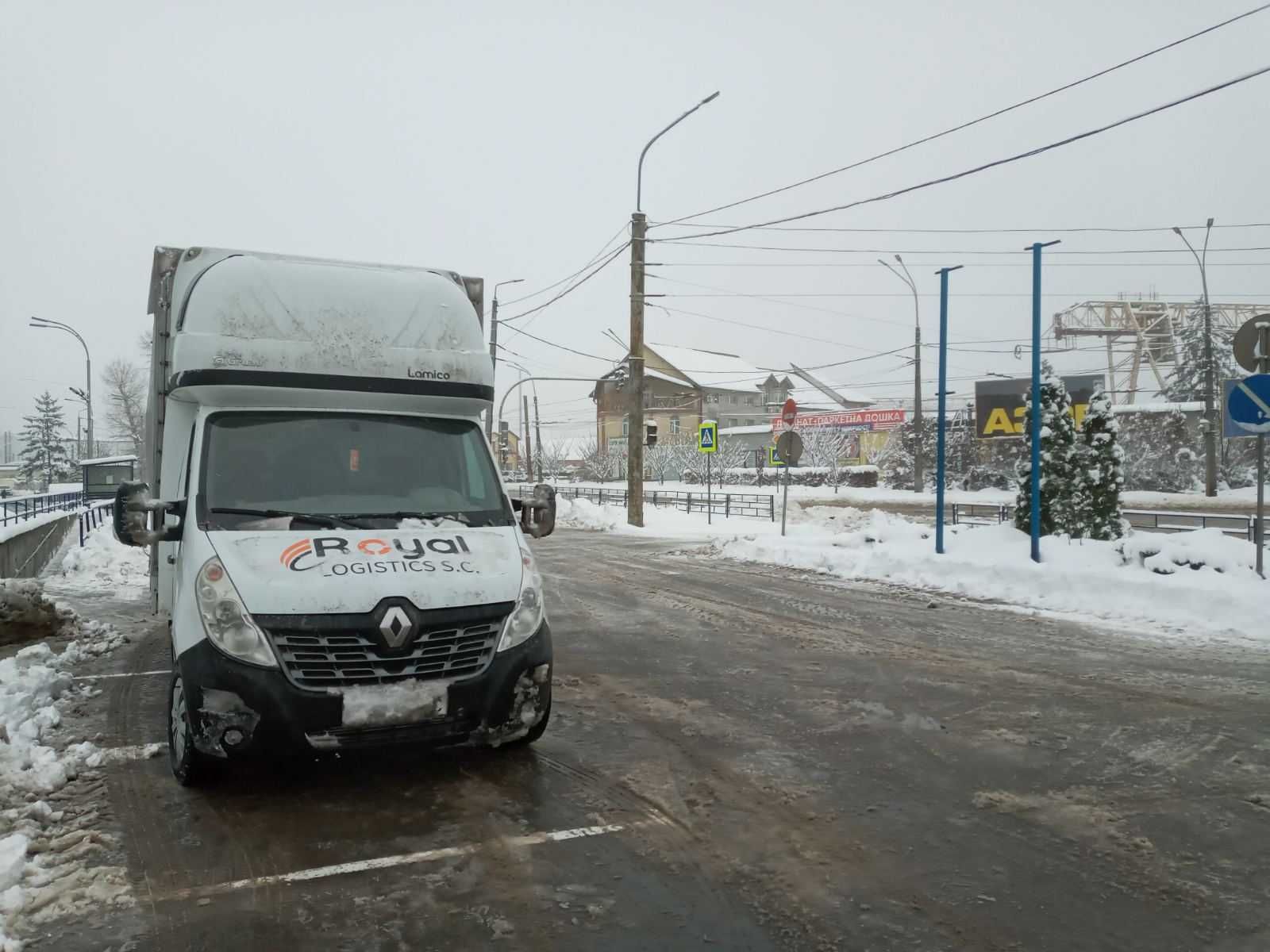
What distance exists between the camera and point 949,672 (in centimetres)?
802

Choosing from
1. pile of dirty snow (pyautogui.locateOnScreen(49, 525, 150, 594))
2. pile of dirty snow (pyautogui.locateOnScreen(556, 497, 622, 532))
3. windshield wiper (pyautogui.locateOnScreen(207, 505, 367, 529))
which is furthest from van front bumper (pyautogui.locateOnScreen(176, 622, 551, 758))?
pile of dirty snow (pyautogui.locateOnScreen(556, 497, 622, 532))

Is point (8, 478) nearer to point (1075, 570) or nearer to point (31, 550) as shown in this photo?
point (31, 550)

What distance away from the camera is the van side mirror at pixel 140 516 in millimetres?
5273

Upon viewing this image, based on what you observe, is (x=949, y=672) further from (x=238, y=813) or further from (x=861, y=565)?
(x=861, y=565)

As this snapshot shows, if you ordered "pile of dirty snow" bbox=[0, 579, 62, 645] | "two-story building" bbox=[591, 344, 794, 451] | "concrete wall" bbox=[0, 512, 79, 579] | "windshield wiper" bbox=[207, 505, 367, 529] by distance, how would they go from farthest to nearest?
"two-story building" bbox=[591, 344, 794, 451] → "concrete wall" bbox=[0, 512, 79, 579] → "pile of dirty snow" bbox=[0, 579, 62, 645] → "windshield wiper" bbox=[207, 505, 367, 529]

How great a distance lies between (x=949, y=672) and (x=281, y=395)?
225 inches

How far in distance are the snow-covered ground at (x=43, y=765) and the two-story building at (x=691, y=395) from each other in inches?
2969

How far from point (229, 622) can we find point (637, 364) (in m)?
22.0

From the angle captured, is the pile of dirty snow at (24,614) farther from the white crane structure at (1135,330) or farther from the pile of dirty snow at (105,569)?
the white crane structure at (1135,330)

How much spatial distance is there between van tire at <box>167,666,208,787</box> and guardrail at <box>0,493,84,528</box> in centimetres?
1201

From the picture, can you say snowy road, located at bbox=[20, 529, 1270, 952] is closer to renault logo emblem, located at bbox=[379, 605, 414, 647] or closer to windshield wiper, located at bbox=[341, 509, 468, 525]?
renault logo emblem, located at bbox=[379, 605, 414, 647]

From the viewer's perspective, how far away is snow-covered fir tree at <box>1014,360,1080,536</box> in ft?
48.9

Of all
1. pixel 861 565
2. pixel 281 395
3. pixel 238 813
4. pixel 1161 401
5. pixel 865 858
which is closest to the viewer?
pixel 865 858

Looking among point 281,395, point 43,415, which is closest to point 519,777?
point 281,395
